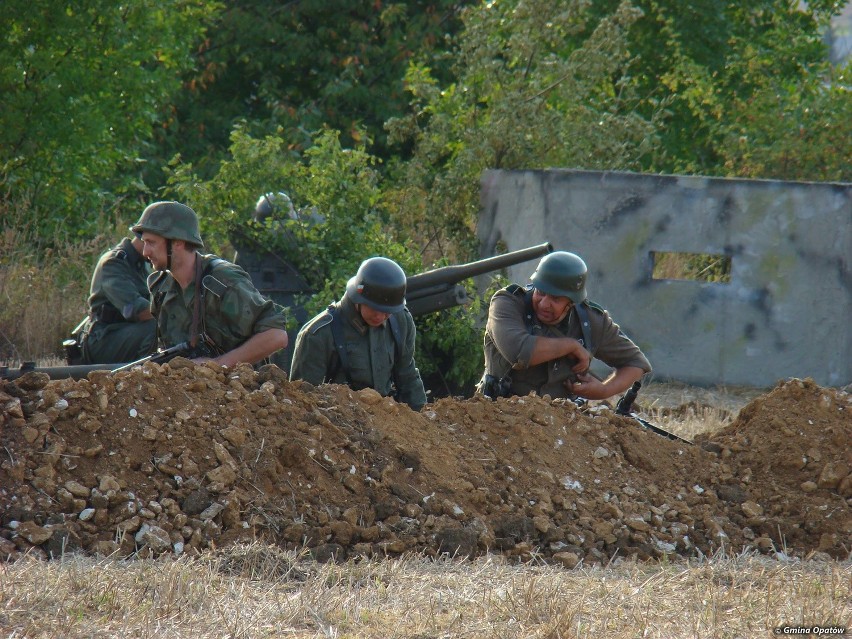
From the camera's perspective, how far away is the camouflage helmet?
6.43 meters

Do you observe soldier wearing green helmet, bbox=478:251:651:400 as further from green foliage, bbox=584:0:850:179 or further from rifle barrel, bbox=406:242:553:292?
green foliage, bbox=584:0:850:179

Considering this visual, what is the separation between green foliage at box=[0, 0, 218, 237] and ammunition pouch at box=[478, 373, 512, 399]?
6.06m

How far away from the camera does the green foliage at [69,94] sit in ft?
37.3

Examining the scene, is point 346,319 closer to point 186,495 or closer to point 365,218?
point 186,495

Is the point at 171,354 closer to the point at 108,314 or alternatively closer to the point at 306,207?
the point at 108,314

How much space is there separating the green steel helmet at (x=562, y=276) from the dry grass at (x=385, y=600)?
→ 88.7 inches

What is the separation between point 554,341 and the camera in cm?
678

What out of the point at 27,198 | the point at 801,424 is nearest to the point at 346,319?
the point at 801,424

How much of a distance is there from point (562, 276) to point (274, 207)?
10.9ft

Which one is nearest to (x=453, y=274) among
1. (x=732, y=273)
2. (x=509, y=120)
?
(x=732, y=273)

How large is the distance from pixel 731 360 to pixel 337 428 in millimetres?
5206

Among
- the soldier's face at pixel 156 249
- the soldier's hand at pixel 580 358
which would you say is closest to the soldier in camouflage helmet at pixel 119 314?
the soldier's face at pixel 156 249

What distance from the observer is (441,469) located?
5492 millimetres

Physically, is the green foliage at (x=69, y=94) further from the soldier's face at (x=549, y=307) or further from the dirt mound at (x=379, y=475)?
the dirt mound at (x=379, y=475)
